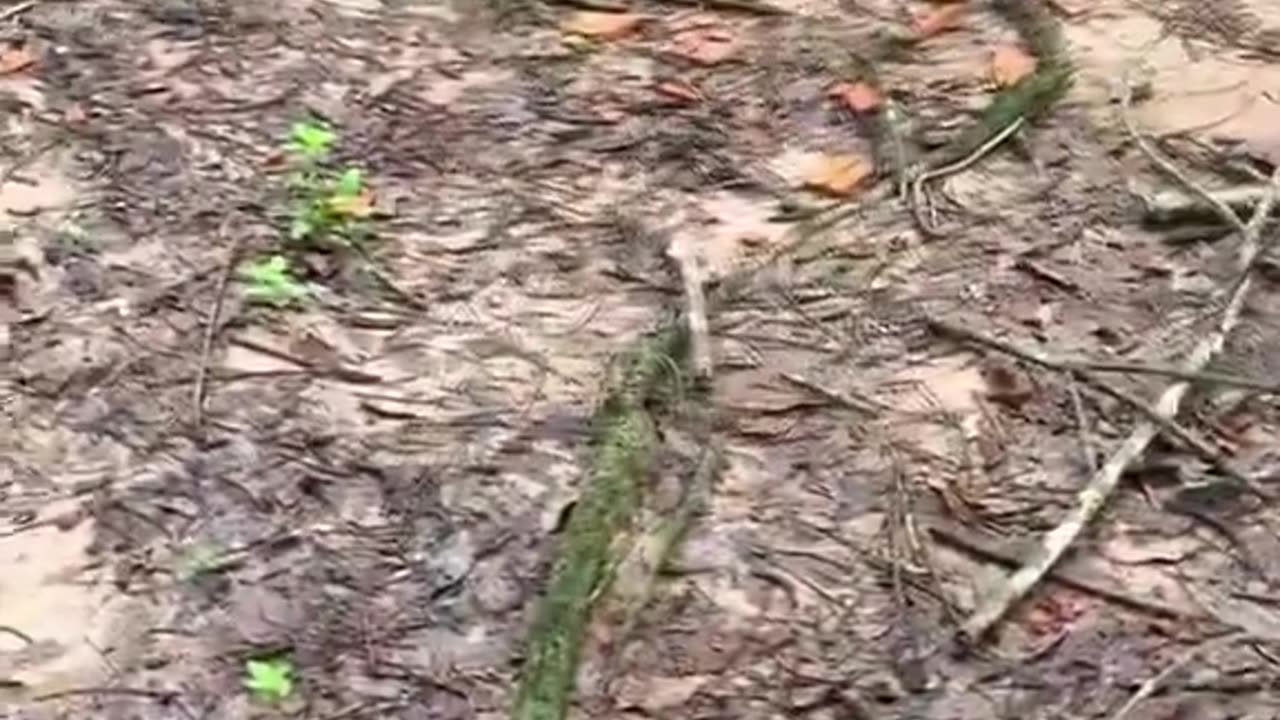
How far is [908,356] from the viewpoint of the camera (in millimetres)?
3504

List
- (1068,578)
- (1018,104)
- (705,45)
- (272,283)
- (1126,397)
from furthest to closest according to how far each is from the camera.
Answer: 1. (705,45)
2. (1018,104)
3. (272,283)
4. (1126,397)
5. (1068,578)

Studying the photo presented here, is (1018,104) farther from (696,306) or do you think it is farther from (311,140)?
(311,140)

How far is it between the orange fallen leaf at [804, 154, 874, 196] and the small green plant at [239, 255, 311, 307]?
89 centimetres

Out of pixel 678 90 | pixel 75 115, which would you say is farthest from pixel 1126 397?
pixel 75 115

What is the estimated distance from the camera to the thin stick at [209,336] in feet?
11.2

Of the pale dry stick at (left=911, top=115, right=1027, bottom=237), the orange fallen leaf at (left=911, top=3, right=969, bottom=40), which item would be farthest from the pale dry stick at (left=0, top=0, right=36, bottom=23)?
the pale dry stick at (left=911, top=115, right=1027, bottom=237)

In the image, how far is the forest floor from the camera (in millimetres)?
2943

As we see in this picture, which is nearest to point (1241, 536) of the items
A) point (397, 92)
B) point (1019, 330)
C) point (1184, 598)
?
point (1184, 598)

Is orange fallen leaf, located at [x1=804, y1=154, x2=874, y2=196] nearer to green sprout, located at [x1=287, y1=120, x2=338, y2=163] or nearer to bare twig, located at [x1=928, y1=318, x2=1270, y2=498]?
bare twig, located at [x1=928, y1=318, x2=1270, y2=498]

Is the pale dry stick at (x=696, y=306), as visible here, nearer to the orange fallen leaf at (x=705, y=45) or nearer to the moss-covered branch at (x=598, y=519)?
the moss-covered branch at (x=598, y=519)

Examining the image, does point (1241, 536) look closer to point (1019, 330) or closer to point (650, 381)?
point (1019, 330)

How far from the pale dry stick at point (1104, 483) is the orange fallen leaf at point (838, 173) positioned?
0.66 m

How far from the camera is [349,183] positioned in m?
3.96

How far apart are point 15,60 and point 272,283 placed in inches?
41.2
